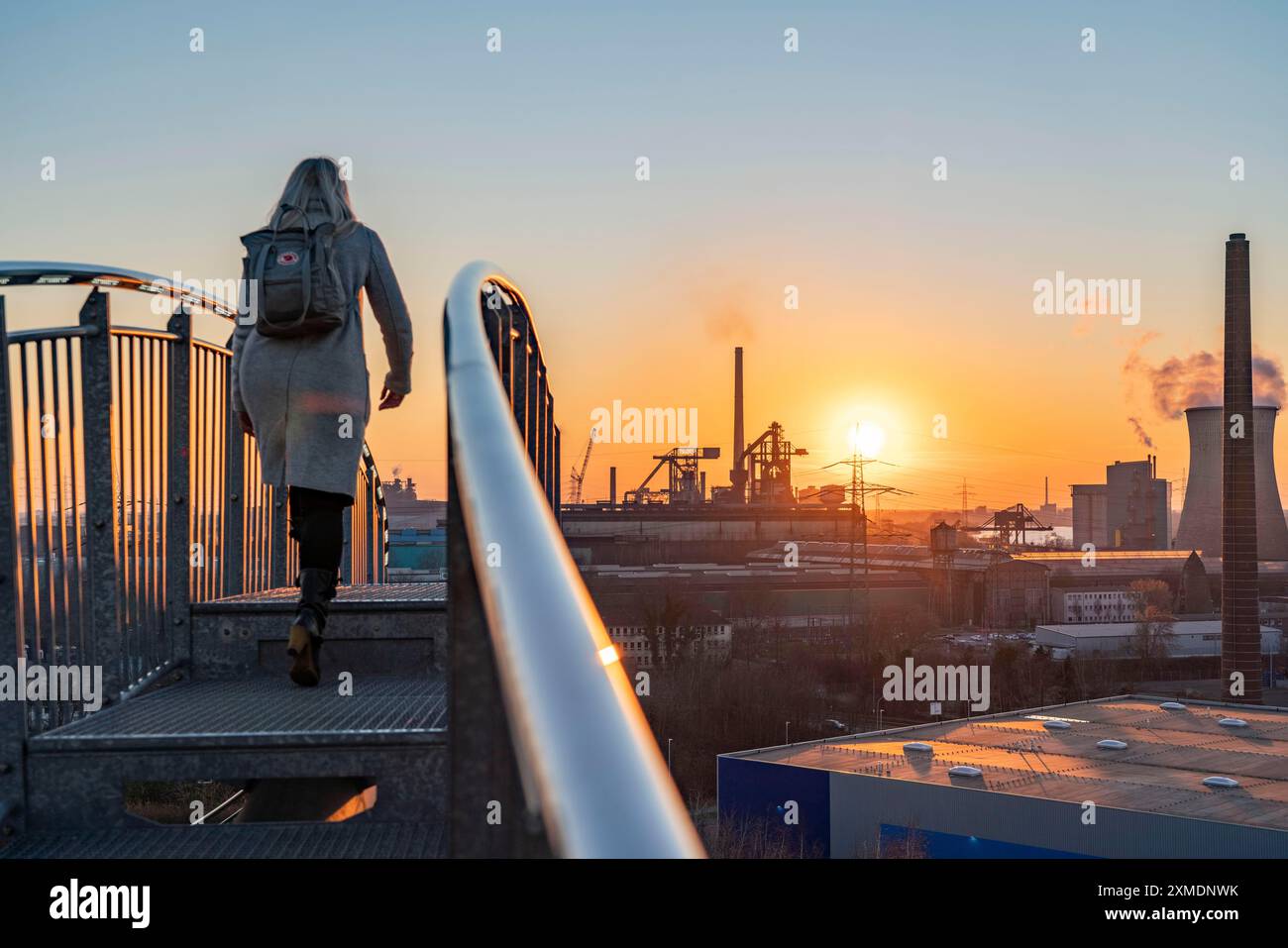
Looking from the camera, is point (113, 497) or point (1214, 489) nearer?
point (113, 497)

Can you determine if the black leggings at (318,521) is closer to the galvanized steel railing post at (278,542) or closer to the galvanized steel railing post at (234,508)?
the galvanized steel railing post at (234,508)

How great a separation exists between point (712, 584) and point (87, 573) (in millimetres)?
50548

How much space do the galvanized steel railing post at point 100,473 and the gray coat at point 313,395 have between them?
13.8 inches

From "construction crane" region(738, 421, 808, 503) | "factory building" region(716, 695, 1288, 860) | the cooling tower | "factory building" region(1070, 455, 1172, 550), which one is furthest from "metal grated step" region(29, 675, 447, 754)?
"factory building" region(1070, 455, 1172, 550)

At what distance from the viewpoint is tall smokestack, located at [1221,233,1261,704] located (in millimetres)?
39625

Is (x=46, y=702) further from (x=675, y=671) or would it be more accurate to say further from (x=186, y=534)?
(x=675, y=671)

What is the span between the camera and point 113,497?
3209 millimetres

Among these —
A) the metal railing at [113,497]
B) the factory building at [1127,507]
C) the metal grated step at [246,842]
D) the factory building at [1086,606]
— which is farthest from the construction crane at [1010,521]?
the metal grated step at [246,842]

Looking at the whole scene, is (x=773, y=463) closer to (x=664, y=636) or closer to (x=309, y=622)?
(x=664, y=636)

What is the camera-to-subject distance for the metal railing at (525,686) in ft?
2.40

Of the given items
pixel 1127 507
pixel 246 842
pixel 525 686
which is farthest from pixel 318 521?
pixel 1127 507

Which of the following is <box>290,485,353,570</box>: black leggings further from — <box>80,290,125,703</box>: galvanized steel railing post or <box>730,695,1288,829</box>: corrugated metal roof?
<box>730,695,1288,829</box>: corrugated metal roof

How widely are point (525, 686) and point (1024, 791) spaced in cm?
2272
